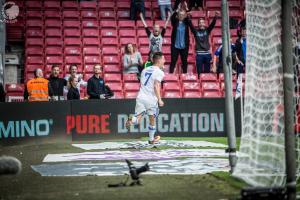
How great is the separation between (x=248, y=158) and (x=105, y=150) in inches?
212

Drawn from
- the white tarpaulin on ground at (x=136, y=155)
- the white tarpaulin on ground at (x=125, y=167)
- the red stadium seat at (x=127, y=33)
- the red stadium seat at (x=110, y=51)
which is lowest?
the white tarpaulin on ground at (x=136, y=155)

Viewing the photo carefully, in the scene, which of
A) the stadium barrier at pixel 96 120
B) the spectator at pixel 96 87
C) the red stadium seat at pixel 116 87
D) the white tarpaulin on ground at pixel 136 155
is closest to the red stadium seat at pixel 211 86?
the stadium barrier at pixel 96 120

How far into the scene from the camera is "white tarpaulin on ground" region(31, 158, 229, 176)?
9.29 m

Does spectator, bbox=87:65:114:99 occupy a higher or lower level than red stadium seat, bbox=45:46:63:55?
lower

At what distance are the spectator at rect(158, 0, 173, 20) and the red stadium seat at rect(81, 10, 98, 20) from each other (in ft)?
7.80

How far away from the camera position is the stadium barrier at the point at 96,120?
16.2 metres

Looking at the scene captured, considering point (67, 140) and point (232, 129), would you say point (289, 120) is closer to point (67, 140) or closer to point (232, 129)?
point (232, 129)

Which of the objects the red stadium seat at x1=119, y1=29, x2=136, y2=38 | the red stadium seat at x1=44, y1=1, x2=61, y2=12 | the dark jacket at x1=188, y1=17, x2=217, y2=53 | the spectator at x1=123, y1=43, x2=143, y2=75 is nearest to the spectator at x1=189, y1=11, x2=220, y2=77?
the dark jacket at x1=188, y1=17, x2=217, y2=53

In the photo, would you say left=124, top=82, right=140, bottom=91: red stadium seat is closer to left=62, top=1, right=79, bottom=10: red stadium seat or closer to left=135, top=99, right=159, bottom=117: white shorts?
left=62, top=1, right=79, bottom=10: red stadium seat

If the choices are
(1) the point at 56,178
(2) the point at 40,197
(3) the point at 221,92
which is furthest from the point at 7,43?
(2) the point at 40,197

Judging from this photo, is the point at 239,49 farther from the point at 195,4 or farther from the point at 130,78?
the point at 195,4

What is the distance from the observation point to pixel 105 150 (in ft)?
43.7

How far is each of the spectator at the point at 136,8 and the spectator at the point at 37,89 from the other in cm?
653

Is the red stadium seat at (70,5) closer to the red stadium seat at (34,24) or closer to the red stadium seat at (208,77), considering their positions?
the red stadium seat at (34,24)
